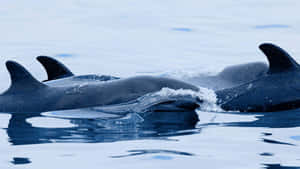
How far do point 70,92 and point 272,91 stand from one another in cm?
289

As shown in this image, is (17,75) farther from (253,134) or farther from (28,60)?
(28,60)

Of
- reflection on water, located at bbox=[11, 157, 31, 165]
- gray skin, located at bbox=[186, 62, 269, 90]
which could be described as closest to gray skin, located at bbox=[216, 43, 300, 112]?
gray skin, located at bbox=[186, 62, 269, 90]

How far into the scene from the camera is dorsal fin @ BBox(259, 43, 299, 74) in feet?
34.8

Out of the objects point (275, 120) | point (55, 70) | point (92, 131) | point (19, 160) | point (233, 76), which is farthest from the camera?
point (55, 70)

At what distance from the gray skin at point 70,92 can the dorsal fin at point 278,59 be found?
1.16 m

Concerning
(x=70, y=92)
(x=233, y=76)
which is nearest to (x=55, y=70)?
(x=70, y=92)

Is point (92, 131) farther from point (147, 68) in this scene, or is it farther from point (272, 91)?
point (147, 68)

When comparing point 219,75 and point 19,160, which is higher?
point 219,75

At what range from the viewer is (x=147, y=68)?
17578 mm

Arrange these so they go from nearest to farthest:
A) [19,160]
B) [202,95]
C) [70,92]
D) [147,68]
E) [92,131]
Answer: [19,160]
[92,131]
[202,95]
[70,92]
[147,68]

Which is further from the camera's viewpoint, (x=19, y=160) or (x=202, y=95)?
(x=202, y=95)

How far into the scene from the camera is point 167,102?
9.79m

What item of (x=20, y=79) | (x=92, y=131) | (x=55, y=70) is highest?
(x=55, y=70)

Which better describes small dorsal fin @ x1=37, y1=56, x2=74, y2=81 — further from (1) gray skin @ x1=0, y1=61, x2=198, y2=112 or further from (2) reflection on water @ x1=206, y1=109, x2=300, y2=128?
(2) reflection on water @ x1=206, y1=109, x2=300, y2=128
